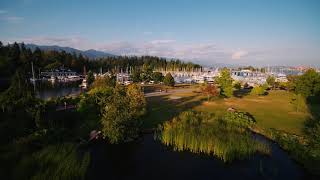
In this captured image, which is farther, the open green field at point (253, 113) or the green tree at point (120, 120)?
the open green field at point (253, 113)

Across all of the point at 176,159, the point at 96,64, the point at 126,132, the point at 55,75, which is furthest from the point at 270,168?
the point at 96,64

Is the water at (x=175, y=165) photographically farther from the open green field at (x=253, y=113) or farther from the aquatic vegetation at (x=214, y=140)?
the open green field at (x=253, y=113)

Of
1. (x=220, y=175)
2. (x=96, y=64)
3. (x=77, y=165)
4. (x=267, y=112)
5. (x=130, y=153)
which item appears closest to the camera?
(x=77, y=165)

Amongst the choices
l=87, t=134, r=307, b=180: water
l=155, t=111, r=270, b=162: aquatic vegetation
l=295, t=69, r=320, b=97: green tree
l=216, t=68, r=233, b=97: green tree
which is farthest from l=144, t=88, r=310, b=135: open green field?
l=87, t=134, r=307, b=180: water

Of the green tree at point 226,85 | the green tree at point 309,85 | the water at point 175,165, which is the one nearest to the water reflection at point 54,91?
the green tree at point 226,85

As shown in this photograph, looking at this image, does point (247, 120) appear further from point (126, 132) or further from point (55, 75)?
point (55, 75)

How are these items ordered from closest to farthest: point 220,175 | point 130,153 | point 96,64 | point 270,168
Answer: point 220,175, point 270,168, point 130,153, point 96,64

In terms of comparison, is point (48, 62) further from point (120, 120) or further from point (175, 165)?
point (175, 165)
